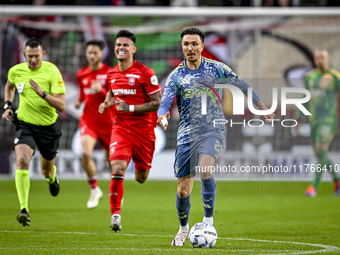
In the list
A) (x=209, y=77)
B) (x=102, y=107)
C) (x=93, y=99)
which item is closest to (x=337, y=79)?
(x=93, y=99)

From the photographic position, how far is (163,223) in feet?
28.0

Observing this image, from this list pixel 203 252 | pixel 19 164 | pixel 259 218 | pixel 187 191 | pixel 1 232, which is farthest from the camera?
pixel 259 218

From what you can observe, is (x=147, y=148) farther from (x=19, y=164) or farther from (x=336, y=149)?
(x=336, y=149)

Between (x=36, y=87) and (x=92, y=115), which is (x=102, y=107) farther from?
(x=92, y=115)

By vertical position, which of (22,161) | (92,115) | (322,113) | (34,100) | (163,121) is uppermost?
(322,113)

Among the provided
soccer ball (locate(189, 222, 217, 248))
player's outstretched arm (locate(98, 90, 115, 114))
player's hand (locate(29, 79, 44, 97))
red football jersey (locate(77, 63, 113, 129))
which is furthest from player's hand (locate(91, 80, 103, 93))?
soccer ball (locate(189, 222, 217, 248))

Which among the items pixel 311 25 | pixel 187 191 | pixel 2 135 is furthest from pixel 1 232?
pixel 311 25

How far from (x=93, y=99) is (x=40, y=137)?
8.87 ft

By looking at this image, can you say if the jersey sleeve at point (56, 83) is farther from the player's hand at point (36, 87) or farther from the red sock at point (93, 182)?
the red sock at point (93, 182)

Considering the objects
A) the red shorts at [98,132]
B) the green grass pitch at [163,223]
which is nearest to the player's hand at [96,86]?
the red shorts at [98,132]

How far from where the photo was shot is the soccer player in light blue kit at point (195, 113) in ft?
21.4

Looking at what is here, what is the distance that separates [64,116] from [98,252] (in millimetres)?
12001

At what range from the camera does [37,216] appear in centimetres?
927

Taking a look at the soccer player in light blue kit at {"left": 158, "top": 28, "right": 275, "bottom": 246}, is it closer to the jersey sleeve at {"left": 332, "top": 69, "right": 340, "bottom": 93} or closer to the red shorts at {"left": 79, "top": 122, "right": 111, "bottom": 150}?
the red shorts at {"left": 79, "top": 122, "right": 111, "bottom": 150}
